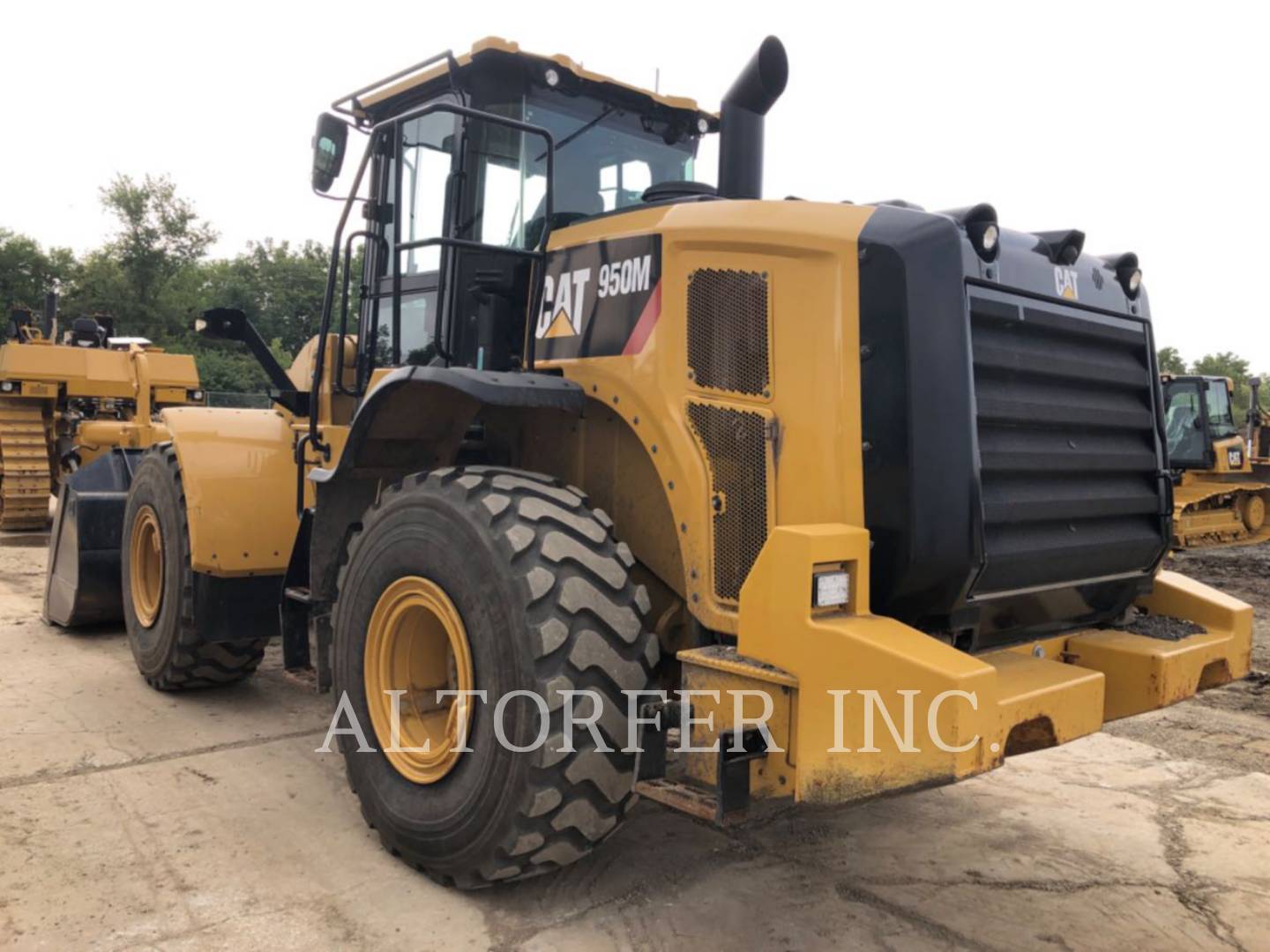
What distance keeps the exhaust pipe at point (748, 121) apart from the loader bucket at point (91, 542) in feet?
14.5

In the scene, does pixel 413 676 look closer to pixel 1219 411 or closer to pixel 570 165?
pixel 570 165

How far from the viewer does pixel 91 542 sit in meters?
6.54

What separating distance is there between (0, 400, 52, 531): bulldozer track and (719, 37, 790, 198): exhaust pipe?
40.6 feet

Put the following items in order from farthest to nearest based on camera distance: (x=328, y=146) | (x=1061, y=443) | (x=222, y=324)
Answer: (x=222, y=324) < (x=328, y=146) < (x=1061, y=443)

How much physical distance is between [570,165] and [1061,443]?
2.16 metres

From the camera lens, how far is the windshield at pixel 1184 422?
1578cm

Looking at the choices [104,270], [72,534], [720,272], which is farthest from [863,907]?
[104,270]

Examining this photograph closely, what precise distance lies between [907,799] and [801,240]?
2.46 m

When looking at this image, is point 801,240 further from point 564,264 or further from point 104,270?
point 104,270

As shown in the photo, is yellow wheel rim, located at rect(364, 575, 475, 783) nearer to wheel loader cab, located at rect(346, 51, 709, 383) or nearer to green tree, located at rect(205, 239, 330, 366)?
wheel loader cab, located at rect(346, 51, 709, 383)

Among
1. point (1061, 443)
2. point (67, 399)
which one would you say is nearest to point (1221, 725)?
point (1061, 443)

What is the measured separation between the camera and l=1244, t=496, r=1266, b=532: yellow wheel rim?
56.2 ft

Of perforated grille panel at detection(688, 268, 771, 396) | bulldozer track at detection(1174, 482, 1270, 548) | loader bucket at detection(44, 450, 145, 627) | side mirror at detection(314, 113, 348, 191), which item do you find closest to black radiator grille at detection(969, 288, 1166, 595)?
perforated grille panel at detection(688, 268, 771, 396)

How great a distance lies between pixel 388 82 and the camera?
4.64m
